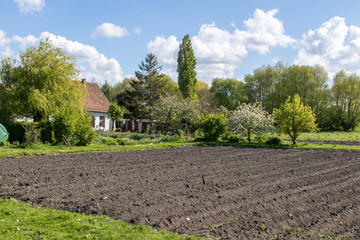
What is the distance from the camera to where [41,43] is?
80.8 ft

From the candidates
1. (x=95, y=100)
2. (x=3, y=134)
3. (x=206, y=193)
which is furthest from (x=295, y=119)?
(x=95, y=100)

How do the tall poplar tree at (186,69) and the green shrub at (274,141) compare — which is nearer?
the green shrub at (274,141)

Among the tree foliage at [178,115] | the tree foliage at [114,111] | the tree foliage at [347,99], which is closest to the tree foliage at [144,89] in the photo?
the tree foliage at [114,111]

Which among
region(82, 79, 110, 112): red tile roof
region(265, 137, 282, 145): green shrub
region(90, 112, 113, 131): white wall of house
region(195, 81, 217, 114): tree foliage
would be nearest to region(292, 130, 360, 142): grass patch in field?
region(265, 137, 282, 145): green shrub

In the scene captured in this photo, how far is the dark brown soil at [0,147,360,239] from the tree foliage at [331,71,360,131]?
43702 mm

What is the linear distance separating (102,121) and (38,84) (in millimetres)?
18073

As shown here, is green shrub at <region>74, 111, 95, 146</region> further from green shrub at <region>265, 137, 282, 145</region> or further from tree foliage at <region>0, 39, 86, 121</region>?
green shrub at <region>265, 137, 282, 145</region>

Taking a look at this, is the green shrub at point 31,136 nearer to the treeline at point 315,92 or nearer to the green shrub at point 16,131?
the green shrub at point 16,131

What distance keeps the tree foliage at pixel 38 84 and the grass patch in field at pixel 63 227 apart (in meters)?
Answer: 17.7

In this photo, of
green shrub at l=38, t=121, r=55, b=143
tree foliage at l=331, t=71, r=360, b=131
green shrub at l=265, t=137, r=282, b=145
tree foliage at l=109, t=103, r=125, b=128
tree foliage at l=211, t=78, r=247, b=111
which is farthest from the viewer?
tree foliage at l=211, t=78, r=247, b=111

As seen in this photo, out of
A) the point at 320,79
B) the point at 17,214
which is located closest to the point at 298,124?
the point at 17,214

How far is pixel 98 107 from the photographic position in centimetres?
4119

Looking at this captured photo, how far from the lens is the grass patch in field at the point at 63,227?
5.44 metres

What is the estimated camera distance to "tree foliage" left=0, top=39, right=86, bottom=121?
23188 mm
